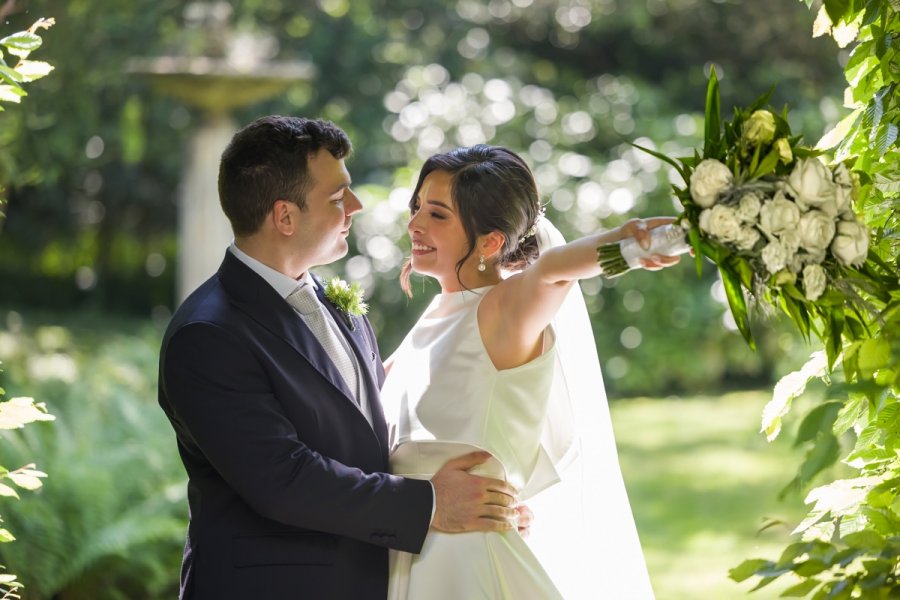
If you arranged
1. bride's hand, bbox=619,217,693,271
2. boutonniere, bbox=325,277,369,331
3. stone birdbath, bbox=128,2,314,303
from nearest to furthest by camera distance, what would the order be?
1. bride's hand, bbox=619,217,693,271
2. boutonniere, bbox=325,277,369,331
3. stone birdbath, bbox=128,2,314,303

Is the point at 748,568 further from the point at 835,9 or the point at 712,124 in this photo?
the point at 835,9

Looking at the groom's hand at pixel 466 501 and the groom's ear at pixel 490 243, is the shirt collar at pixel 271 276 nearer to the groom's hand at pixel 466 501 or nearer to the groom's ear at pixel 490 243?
the groom's ear at pixel 490 243

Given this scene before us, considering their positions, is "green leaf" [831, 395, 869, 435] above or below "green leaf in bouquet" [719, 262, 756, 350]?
below

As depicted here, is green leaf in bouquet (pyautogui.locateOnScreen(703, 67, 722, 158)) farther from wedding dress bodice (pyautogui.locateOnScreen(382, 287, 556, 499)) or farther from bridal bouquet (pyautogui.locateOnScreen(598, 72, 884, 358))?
wedding dress bodice (pyautogui.locateOnScreen(382, 287, 556, 499))

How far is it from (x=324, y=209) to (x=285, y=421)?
575mm

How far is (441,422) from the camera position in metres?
2.64

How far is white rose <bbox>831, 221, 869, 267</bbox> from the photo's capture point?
A: 73.9 inches

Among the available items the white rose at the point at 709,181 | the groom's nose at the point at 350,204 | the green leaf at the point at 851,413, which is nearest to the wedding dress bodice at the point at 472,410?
the groom's nose at the point at 350,204

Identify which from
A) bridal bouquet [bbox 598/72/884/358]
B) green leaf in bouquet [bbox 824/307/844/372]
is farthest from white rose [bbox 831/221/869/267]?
green leaf in bouquet [bbox 824/307/844/372]

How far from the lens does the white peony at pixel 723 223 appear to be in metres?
1.90

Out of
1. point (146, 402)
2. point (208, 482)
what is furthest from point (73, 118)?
point (208, 482)

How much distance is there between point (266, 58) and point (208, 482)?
9403 millimetres

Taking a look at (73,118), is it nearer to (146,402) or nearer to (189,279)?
(189,279)

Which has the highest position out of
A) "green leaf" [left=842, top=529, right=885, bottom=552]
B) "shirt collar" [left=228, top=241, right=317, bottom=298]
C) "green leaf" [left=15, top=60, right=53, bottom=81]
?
"green leaf" [left=15, top=60, right=53, bottom=81]
